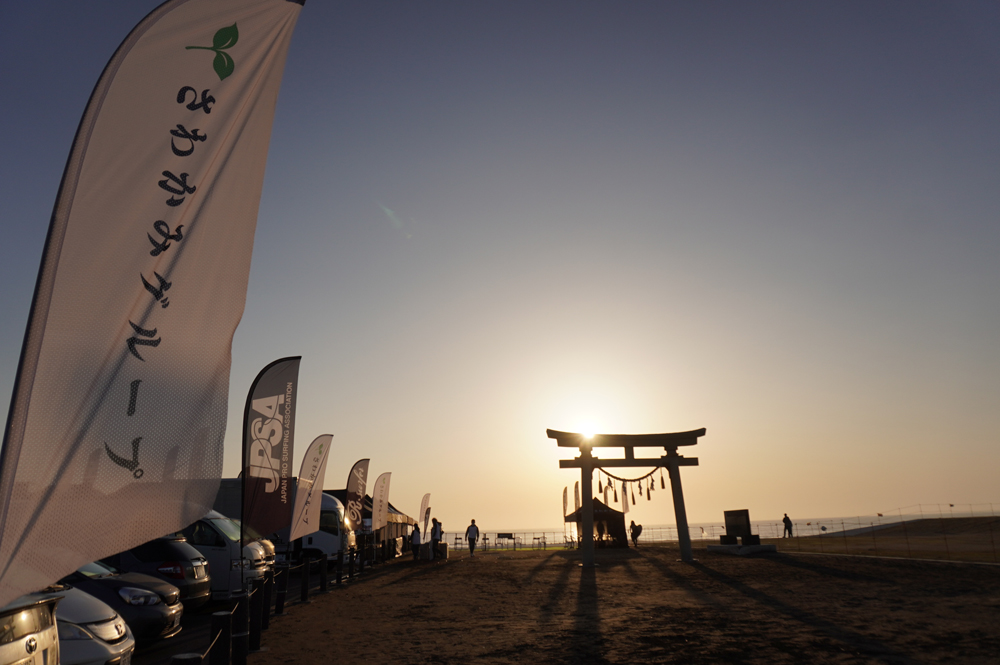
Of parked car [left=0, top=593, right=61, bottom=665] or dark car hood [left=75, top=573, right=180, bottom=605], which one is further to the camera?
dark car hood [left=75, top=573, right=180, bottom=605]

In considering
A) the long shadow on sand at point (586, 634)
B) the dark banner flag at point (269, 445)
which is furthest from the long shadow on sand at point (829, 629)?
the dark banner flag at point (269, 445)

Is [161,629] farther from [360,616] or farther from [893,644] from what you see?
[893,644]

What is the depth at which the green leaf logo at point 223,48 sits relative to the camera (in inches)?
144

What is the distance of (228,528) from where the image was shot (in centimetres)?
1353

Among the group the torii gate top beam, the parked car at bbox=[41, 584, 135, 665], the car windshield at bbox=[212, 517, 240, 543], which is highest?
the torii gate top beam

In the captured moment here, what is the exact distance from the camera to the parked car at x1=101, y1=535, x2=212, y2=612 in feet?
34.2

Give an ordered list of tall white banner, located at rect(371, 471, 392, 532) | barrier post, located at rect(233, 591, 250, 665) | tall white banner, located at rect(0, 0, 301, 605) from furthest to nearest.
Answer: tall white banner, located at rect(371, 471, 392, 532) → barrier post, located at rect(233, 591, 250, 665) → tall white banner, located at rect(0, 0, 301, 605)

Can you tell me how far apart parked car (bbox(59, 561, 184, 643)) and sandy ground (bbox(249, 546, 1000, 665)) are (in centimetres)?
151

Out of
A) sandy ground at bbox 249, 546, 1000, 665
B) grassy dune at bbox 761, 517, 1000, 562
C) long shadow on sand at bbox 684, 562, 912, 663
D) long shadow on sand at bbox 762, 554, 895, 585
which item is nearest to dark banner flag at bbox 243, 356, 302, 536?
sandy ground at bbox 249, 546, 1000, 665

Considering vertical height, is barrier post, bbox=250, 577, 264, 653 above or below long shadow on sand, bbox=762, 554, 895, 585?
above

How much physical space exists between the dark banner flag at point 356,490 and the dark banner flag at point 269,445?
11838 millimetres

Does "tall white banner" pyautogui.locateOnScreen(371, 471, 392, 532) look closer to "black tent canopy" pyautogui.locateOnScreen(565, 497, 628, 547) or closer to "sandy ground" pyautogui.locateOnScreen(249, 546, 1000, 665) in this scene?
"sandy ground" pyautogui.locateOnScreen(249, 546, 1000, 665)

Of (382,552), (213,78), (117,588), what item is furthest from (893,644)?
(382,552)

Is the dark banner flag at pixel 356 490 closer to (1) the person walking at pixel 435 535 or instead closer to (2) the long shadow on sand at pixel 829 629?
(1) the person walking at pixel 435 535
